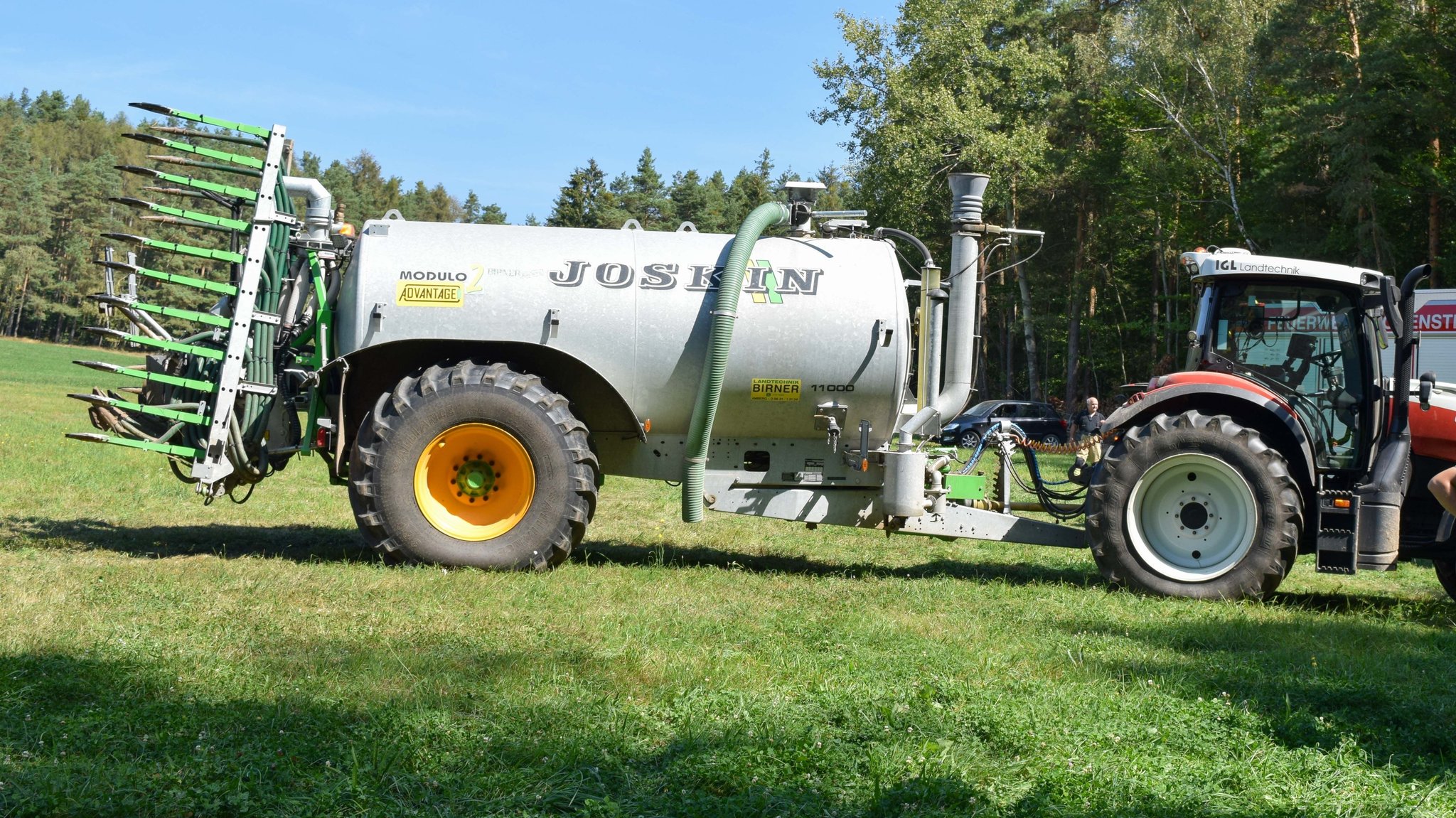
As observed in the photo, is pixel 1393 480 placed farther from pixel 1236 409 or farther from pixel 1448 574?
pixel 1448 574

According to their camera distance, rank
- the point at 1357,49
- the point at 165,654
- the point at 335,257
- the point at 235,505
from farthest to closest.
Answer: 1. the point at 1357,49
2. the point at 235,505
3. the point at 335,257
4. the point at 165,654

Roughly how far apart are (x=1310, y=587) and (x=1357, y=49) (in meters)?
24.3

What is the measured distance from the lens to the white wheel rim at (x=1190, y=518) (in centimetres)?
949

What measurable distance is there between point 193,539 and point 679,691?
6.50 meters

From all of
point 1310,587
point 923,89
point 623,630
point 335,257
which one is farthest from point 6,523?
point 923,89

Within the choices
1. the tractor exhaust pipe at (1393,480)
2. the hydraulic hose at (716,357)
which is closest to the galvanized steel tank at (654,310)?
the hydraulic hose at (716,357)

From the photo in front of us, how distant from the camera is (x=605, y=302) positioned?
9.55m

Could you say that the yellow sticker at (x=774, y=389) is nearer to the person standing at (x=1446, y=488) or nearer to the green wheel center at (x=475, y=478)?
the green wheel center at (x=475, y=478)

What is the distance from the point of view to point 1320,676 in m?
6.76

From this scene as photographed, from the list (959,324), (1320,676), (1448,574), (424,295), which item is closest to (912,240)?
(959,324)

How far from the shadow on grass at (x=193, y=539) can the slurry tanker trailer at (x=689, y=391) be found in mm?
722

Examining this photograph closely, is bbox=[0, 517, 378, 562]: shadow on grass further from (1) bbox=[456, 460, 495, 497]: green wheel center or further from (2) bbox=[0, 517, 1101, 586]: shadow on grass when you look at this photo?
(1) bbox=[456, 460, 495, 497]: green wheel center

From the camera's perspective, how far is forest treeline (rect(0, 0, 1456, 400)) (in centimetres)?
2819

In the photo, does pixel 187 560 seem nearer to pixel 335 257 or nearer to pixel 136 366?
pixel 136 366
